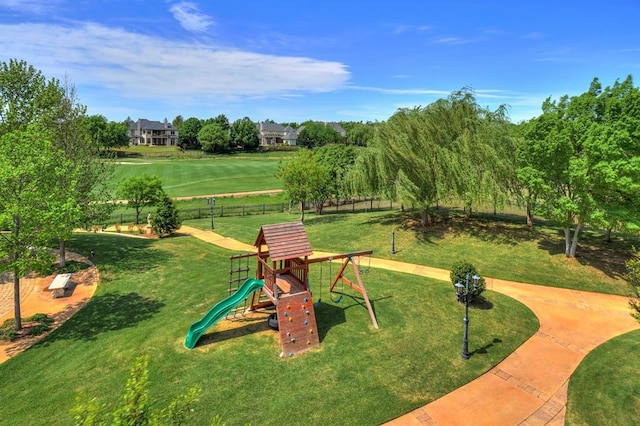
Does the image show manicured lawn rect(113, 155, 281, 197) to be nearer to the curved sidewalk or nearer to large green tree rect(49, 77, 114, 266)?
large green tree rect(49, 77, 114, 266)

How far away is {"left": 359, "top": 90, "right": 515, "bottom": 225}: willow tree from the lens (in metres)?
23.4

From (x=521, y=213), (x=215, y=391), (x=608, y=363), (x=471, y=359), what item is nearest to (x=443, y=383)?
(x=471, y=359)

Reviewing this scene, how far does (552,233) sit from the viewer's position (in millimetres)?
24656

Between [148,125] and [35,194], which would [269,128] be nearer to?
[148,125]

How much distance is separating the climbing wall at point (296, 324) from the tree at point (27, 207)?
28.6 feet

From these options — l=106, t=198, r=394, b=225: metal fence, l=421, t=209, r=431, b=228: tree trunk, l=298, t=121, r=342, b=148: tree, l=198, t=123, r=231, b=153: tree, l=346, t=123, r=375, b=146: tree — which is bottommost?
l=106, t=198, r=394, b=225: metal fence

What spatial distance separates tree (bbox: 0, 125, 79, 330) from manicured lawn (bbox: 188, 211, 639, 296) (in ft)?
48.0

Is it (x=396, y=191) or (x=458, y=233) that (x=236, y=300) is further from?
(x=458, y=233)

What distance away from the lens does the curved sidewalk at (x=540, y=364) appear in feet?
32.5

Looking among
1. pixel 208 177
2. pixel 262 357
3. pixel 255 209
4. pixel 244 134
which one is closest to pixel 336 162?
pixel 255 209

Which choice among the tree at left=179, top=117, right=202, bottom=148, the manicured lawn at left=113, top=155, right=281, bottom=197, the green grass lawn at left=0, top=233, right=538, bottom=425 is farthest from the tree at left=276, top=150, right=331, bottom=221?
the tree at left=179, top=117, right=202, bottom=148

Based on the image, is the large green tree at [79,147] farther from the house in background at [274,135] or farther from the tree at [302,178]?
the house in background at [274,135]

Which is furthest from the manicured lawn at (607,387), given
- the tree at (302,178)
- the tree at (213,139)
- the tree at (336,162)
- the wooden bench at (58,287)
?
the tree at (213,139)

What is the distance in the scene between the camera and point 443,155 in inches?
947
